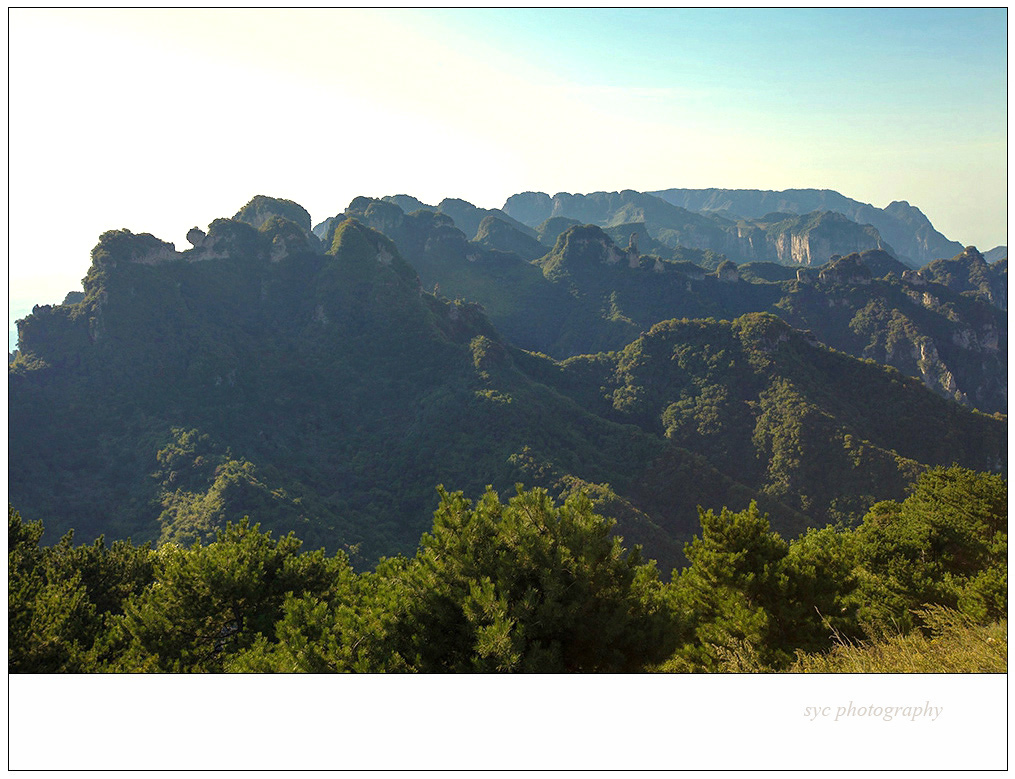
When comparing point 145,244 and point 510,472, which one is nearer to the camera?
point 510,472

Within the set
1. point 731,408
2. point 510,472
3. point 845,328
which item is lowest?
point 510,472

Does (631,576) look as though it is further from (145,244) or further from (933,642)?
(145,244)

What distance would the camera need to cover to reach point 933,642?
8.11 m

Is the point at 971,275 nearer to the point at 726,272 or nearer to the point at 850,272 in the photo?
the point at 850,272

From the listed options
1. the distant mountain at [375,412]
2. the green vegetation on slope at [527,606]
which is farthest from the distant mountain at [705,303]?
the green vegetation on slope at [527,606]

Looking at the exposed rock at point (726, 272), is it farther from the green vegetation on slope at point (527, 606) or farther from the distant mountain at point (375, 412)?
the green vegetation on slope at point (527, 606)

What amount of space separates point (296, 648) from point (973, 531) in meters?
15.4

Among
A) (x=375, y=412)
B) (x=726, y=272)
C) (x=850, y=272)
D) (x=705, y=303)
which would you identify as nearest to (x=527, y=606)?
(x=375, y=412)
